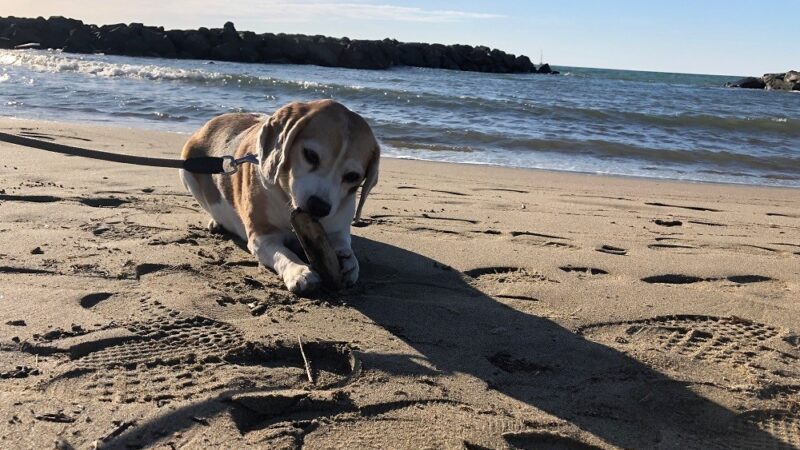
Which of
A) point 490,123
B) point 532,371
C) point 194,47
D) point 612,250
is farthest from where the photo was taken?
point 194,47

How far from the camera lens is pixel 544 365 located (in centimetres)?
289

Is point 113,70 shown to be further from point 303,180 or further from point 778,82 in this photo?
point 778,82

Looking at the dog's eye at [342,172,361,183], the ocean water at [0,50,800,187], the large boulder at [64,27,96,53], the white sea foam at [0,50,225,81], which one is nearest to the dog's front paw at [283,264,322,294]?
the dog's eye at [342,172,361,183]

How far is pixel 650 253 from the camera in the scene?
15.5 ft

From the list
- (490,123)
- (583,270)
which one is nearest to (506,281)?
(583,270)

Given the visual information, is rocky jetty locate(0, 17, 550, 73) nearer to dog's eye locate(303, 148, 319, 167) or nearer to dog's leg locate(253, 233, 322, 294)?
dog's leg locate(253, 233, 322, 294)

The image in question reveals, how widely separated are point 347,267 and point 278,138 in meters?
0.78

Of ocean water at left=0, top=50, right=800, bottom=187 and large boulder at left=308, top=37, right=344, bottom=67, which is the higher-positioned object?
large boulder at left=308, top=37, right=344, bottom=67

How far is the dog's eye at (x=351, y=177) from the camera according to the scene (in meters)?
3.77

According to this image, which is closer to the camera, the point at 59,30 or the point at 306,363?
the point at 306,363

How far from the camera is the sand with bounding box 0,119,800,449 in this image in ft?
7.66

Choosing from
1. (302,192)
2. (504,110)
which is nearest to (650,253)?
(302,192)

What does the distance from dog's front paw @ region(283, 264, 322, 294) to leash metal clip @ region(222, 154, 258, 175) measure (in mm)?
780

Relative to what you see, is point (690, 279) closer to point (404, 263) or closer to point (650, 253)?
point (650, 253)
